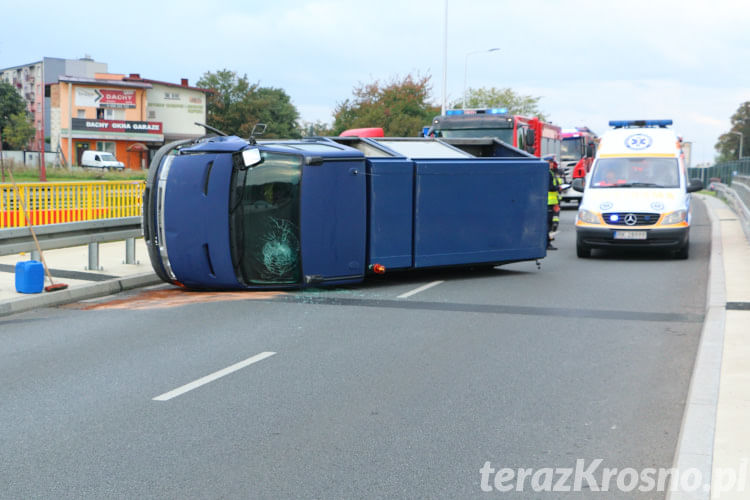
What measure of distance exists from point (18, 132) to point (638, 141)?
7377cm

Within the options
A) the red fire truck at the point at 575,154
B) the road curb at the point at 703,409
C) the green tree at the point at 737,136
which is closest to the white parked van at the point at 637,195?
the road curb at the point at 703,409

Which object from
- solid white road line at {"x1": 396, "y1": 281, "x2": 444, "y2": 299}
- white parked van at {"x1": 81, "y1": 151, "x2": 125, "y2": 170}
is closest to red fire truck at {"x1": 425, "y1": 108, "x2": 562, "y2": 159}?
solid white road line at {"x1": 396, "y1": 281, "x2": 444, "y2": 299}

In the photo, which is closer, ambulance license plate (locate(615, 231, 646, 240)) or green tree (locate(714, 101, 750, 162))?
ambulance license plate (locate(615, 231, 646, 240))

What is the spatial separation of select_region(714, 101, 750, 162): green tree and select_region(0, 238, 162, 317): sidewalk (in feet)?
418

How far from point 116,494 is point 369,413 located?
1969 millimetres

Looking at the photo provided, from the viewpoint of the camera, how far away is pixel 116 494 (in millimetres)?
4488

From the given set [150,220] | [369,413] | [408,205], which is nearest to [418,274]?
[408,205]

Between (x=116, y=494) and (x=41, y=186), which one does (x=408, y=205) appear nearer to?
(x=41, y=186)

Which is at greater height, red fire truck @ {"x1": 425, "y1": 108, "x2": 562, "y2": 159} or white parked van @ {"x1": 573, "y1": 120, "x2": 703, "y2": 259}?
red fire truck @ {"x1": 425, "y1": 108, "x2": 562, "y2": 159}

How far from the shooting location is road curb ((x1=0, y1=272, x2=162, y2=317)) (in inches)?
398

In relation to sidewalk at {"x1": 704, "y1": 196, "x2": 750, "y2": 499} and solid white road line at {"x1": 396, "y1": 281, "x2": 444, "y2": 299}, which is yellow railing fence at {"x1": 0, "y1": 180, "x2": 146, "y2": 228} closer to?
solid white road line at {"x1": 396, "y1": 281, "x2": 444, "y2": 299}

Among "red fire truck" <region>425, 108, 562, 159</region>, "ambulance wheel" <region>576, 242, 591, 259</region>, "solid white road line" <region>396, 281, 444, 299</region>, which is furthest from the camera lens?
"red fire truck" <region>425, 108, 562, 159</region>

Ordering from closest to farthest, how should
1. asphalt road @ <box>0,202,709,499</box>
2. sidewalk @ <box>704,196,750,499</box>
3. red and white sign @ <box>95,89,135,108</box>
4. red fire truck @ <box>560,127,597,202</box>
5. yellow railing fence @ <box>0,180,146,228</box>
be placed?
sidewalk @ <box>704,196,750,499</box>
asphalt road @ <box>0,202,709,499</box>
yellow railing fence @ <box>0,180,146,228</box>
red fire truck @ <box>560,127,597,202</box>
red and white sign @ <box>95,89,135,108</box>

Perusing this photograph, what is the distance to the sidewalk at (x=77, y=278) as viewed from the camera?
1041cm
